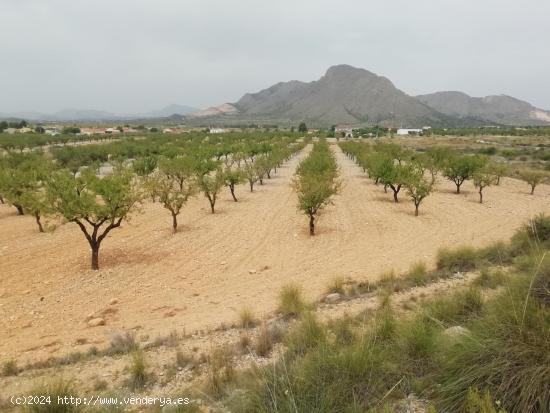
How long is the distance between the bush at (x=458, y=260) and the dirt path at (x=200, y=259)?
1761 millimetres

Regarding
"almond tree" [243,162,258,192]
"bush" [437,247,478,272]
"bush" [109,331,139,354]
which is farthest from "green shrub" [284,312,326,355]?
"almond tree" [243,162,258,192]

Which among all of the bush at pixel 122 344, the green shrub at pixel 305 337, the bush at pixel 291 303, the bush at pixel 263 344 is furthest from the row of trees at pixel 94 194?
the green shrub at pixel 305 337

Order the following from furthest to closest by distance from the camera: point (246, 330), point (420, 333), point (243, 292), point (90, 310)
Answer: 1. point (243, 292)
2. point (90, 310)
3. point (246, 330)
4. point (420, 333)

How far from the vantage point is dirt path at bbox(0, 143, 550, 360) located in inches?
458

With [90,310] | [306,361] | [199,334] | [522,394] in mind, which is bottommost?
[90,310]

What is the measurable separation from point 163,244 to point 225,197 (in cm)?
1451

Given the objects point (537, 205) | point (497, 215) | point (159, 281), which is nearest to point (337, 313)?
point (159, 281)

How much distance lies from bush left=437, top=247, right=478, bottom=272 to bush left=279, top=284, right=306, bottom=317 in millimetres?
5591

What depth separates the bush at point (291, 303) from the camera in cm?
1009

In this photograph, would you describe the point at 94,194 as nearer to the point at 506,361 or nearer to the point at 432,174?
the point at 506,361

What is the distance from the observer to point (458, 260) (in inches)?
534

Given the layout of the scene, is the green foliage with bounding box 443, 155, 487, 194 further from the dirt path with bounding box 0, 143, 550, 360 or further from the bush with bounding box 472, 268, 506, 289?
the bush with bounding box 472, 268, 506, 289

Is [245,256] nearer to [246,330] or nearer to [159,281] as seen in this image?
[159,281]

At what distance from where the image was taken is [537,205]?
30.2m
